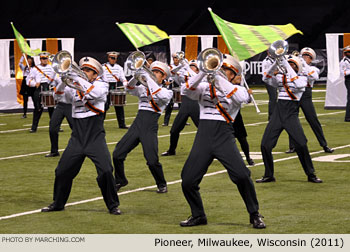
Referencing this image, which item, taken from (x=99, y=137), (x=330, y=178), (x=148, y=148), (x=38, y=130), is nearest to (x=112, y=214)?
(x=99, y=137)

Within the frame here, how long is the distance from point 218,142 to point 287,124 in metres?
3.96

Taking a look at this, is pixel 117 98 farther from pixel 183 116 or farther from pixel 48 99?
pixel 183 116

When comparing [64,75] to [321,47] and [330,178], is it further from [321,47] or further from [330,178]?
[321,47]

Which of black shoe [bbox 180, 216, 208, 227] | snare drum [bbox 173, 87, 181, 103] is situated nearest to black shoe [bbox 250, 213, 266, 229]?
black shoe [bbox 180, 216, 208, 227]

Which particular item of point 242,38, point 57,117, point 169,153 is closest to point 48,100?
point 57,117

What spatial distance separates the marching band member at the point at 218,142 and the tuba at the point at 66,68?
65.1 inches

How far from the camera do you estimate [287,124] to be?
1398cm

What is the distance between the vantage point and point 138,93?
1324 centimetres

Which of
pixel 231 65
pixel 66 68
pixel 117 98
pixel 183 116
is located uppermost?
pixel 231 65

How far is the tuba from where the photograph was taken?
437 inches

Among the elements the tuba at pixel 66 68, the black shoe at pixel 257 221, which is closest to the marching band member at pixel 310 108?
the tuba at pixel 66 68

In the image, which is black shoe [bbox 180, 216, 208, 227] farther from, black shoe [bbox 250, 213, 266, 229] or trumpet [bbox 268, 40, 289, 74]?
trumpet [bbox 268, 40, 289, 74]

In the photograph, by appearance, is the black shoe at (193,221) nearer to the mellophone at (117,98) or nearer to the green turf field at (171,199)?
the green turf field at (171,199)

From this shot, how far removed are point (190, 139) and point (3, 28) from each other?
2575cm
